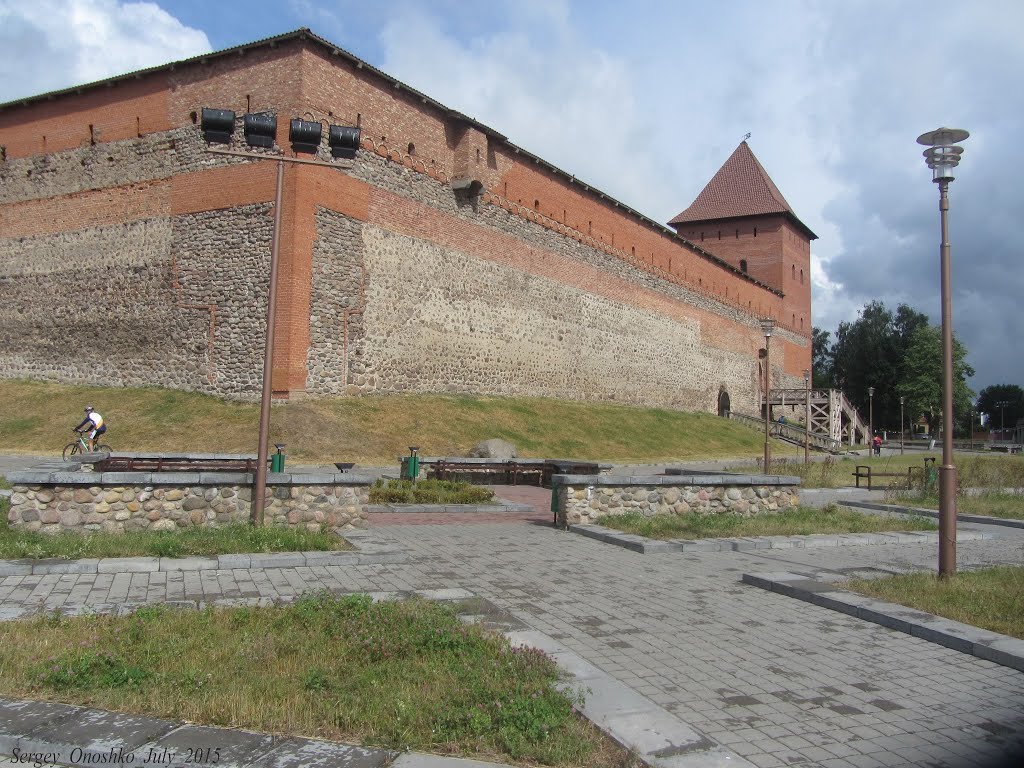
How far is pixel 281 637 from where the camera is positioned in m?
4.41

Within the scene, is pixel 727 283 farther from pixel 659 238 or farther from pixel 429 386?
pixel 429 386

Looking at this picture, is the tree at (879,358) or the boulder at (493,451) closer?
the boulder at (493,451)

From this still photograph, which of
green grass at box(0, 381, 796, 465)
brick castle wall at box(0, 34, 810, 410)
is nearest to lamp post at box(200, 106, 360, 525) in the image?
green grass at box(0, 381, 796, 465)

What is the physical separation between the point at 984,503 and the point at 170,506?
548 inches

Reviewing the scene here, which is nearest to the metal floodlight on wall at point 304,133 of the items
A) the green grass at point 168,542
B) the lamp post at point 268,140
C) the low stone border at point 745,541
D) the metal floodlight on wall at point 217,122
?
the lamp post at point 268,140

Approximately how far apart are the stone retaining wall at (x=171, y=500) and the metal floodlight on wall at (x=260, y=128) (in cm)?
380

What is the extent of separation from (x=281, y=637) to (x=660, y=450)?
24898 millimetres

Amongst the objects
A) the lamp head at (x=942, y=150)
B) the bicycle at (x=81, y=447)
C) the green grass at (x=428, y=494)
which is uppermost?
the lamp head at (x=942, y=150)

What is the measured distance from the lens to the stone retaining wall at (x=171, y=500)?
7.39 metres

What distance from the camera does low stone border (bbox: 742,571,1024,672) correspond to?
482 centimetres

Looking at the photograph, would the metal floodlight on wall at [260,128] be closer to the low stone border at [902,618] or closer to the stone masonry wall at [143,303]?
the low stone border at [902,618]

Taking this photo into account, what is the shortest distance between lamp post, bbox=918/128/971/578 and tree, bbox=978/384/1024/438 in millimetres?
118213

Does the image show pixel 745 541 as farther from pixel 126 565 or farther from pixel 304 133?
pixel 304 133

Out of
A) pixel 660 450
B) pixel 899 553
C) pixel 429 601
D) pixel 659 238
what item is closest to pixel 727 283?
pixel 659 238
